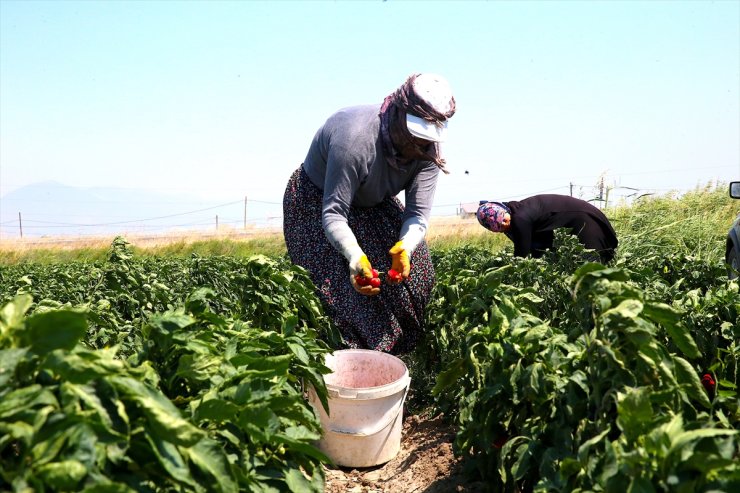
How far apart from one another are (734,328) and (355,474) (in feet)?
5.55

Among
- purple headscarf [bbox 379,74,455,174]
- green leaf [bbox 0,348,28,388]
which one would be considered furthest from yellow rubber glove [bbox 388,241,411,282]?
green leaf [bbox 0,348,28,388]

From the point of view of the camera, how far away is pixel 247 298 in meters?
2.80

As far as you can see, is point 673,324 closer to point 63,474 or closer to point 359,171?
point 63,474

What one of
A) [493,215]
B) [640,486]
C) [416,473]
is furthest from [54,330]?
[493,215]

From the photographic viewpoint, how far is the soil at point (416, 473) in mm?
2535

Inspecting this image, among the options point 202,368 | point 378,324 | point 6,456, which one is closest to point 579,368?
point 202,368

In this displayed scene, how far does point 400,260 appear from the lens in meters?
3.35

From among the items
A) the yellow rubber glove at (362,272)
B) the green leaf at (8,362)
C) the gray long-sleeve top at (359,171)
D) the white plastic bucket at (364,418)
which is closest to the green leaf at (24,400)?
the green leaf at (8,362)

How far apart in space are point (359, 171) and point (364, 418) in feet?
4.29

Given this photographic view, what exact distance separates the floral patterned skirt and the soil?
60 centimetres

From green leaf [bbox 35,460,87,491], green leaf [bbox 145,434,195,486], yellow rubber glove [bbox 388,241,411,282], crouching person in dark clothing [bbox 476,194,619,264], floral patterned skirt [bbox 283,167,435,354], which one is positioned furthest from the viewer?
crouching person in dark clothing [bbox 476,194,619,264]

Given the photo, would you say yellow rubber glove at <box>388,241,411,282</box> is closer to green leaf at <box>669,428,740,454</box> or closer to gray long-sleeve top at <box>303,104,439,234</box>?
gray long-sleeve top at <box>303,104,439,234</box>

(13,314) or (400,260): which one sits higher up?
(13,314)

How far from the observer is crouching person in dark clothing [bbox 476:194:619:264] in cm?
467
